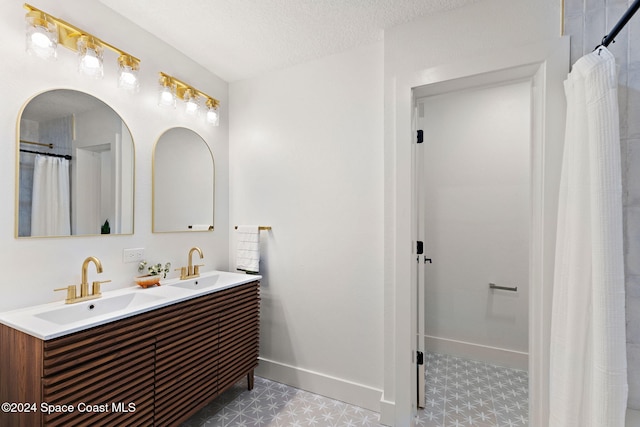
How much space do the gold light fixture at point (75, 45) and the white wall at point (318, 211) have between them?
935mm

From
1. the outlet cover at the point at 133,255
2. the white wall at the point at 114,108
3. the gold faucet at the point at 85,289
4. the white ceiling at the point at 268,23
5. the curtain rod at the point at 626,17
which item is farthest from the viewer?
the outlet cover at the point at 133,255

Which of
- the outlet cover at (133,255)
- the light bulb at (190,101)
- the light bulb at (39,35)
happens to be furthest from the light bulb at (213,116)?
the outlet cover at (133,255)

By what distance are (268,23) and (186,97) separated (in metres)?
0.82

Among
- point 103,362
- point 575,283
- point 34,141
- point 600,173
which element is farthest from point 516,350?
point 34,141

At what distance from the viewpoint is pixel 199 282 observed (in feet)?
6.97

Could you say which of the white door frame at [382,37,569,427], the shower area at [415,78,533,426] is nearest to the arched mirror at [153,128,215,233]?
the white door frame at [382,37,569,427]

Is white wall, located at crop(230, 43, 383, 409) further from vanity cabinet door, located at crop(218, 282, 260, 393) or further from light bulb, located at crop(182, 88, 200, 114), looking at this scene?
light bulb, located at crop(182, 88, 200, 114)

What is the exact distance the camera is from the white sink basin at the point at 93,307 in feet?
4.48

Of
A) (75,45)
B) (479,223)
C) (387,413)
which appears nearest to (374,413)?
(387,413)

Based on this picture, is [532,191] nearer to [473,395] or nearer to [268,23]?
[473,395]

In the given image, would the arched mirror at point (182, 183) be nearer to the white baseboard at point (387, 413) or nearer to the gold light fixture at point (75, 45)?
the gold light fixture at point (75, 45)

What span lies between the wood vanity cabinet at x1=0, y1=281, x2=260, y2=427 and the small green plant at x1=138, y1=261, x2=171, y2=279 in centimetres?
46

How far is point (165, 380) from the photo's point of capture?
151 cm

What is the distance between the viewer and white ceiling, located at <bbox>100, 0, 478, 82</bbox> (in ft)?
5.45
